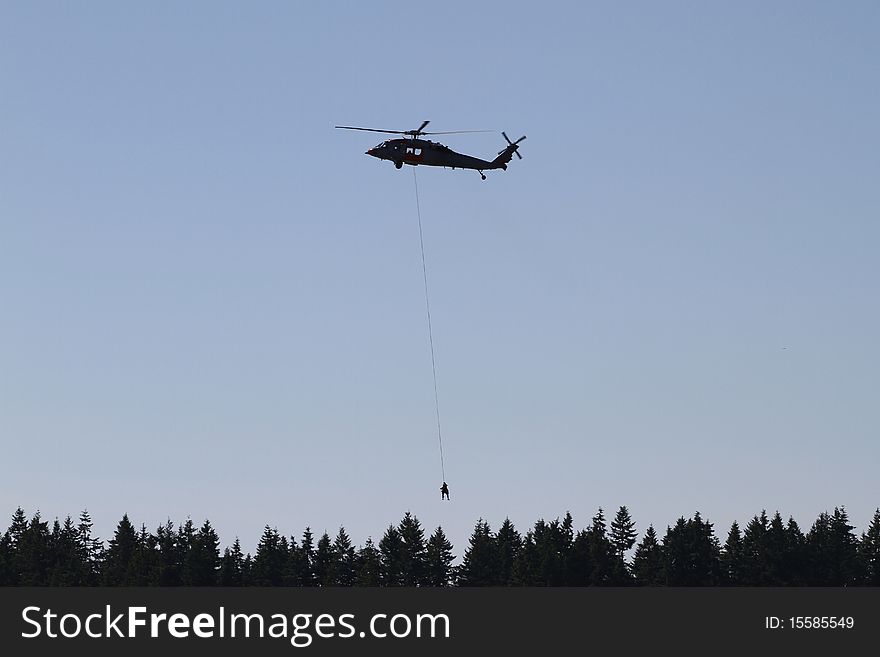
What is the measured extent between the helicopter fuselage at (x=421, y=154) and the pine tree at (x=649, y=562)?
72485mm

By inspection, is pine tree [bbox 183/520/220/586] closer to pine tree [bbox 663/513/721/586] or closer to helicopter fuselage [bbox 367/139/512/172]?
pine tree [bbox 663/513/721/586]

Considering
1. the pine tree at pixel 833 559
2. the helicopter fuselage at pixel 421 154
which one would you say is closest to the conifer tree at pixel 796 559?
the pine tree at pixel 833 559

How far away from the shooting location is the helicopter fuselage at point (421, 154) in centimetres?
12456

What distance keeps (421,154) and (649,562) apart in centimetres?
7769

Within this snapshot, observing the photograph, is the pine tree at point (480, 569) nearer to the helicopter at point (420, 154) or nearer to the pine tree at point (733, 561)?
the pine tree at point (733, 561)

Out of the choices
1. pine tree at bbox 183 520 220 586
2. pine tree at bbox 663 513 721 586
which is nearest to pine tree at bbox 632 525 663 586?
pine tree at bbox 663 513 721 586

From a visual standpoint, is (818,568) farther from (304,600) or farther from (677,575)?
(304,600)

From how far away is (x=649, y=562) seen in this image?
19288 cm

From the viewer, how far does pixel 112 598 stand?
431ft

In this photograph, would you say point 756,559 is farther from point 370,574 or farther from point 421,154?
point 421,154

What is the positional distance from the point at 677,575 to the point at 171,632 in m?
82.7

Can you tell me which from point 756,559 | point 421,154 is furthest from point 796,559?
point 421,154

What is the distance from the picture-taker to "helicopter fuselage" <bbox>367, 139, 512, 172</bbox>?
125 metres

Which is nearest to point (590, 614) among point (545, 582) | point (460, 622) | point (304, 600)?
point (460, 622)
